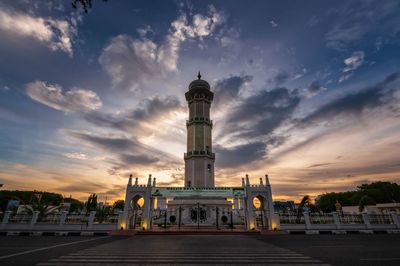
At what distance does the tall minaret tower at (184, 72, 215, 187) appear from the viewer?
41.1 m

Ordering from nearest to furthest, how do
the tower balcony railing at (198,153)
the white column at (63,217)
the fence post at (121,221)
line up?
the white column at (63,217)
the fence post at (121,221)
the tower balcony railing at (198,153)

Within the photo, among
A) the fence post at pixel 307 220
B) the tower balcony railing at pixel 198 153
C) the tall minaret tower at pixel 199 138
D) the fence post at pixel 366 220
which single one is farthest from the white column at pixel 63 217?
the fence post at pixel 366 220

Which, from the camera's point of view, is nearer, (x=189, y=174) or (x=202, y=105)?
(x=189, y=174)

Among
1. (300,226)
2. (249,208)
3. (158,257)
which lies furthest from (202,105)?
(158,257)

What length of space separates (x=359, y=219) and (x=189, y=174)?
27176 millimetres

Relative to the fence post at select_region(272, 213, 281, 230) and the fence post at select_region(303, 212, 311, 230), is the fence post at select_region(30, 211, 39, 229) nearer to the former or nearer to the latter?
the fence post at select_region(272, 213, 281, 230)

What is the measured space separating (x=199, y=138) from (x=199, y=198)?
14008 mm

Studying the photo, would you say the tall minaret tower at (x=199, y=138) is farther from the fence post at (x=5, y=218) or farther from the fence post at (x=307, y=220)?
the fence post at (x=5, y=218)

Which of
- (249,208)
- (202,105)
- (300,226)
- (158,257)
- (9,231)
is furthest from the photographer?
(202,105)

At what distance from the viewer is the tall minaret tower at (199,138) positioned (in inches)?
1619

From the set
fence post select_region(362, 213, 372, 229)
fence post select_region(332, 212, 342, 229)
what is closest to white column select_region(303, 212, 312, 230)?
fence post select_region(332, 212, 342, 229)

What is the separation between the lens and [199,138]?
44.0 m

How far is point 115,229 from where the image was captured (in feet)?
72.6

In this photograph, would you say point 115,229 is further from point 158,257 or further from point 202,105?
point 202,105
